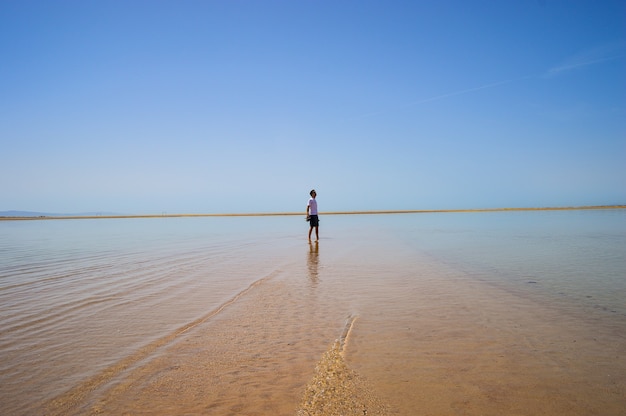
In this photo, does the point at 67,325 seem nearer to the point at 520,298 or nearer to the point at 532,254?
the point at 520,298

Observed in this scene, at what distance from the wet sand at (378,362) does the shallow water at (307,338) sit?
0.02 metres

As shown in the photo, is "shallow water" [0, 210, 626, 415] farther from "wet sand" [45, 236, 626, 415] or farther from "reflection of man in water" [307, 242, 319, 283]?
"reflection of man in water" [307, 242, 319, 283]

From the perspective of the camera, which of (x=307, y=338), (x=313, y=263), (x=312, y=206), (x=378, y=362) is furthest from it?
(x=312, y=206)

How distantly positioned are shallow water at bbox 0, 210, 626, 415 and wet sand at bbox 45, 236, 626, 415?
20mm

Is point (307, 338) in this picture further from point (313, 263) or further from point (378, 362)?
point (313, 263)

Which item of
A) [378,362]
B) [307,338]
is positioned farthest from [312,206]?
[378,362]

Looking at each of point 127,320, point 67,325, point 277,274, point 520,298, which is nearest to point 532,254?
point 520,298

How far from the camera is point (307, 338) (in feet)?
15.9

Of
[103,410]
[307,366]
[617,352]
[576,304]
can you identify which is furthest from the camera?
[576,304]

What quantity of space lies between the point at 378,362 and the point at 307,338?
117cm

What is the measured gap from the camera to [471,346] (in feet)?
14.6

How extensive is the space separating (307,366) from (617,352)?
3.66 m

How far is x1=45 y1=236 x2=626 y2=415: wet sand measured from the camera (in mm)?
3148

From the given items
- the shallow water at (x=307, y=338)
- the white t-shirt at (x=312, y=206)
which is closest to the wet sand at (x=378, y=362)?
the shallow water at (x=307, y=338)
